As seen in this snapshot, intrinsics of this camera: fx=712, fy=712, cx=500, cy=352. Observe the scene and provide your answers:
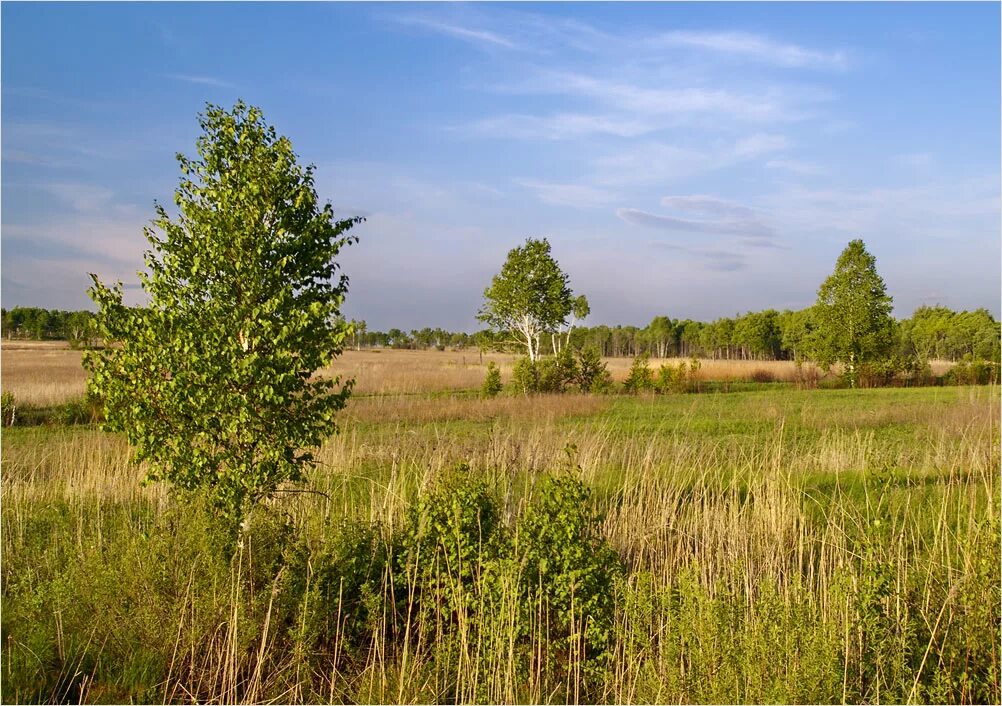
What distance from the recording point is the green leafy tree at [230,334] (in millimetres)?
5191

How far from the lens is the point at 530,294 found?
3127 cm

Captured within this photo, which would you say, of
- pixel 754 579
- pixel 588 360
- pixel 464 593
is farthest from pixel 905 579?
pixel 588 360

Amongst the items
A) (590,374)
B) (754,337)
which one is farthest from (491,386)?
(754,337)

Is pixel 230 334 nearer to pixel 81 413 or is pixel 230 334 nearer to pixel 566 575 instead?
pixel 566 575

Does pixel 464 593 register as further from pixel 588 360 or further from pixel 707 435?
pixel 588 360

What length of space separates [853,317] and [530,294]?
1840cm

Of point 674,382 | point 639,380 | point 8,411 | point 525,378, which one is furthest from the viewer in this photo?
point 674,382

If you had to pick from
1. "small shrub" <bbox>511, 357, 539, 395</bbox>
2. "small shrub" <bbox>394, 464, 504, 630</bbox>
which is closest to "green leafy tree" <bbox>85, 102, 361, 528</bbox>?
"small shrub" <bbox>394, 464, 504, 630</bbox>

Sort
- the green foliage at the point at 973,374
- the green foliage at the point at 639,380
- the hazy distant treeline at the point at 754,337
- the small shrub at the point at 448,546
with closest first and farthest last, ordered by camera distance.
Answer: the small shrub at the point at 448,546
the green foliage at the point at 639,380
the green foliage at the point at 973,374
the hazy distant treeline at the point at 754,337

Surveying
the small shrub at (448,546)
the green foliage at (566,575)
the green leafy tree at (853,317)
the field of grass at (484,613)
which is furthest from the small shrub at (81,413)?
the green leafy tree at (853,317)

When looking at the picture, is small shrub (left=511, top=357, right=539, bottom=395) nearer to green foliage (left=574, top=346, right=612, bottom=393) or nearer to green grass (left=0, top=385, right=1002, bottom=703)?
green foliage (left=574, top=346, right=612, bottom=393)

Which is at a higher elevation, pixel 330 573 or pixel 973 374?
pixel 973 374

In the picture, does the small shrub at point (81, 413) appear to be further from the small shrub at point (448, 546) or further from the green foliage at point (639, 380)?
the green foliage at point (639, 380)

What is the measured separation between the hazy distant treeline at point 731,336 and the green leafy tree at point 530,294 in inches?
55.5
